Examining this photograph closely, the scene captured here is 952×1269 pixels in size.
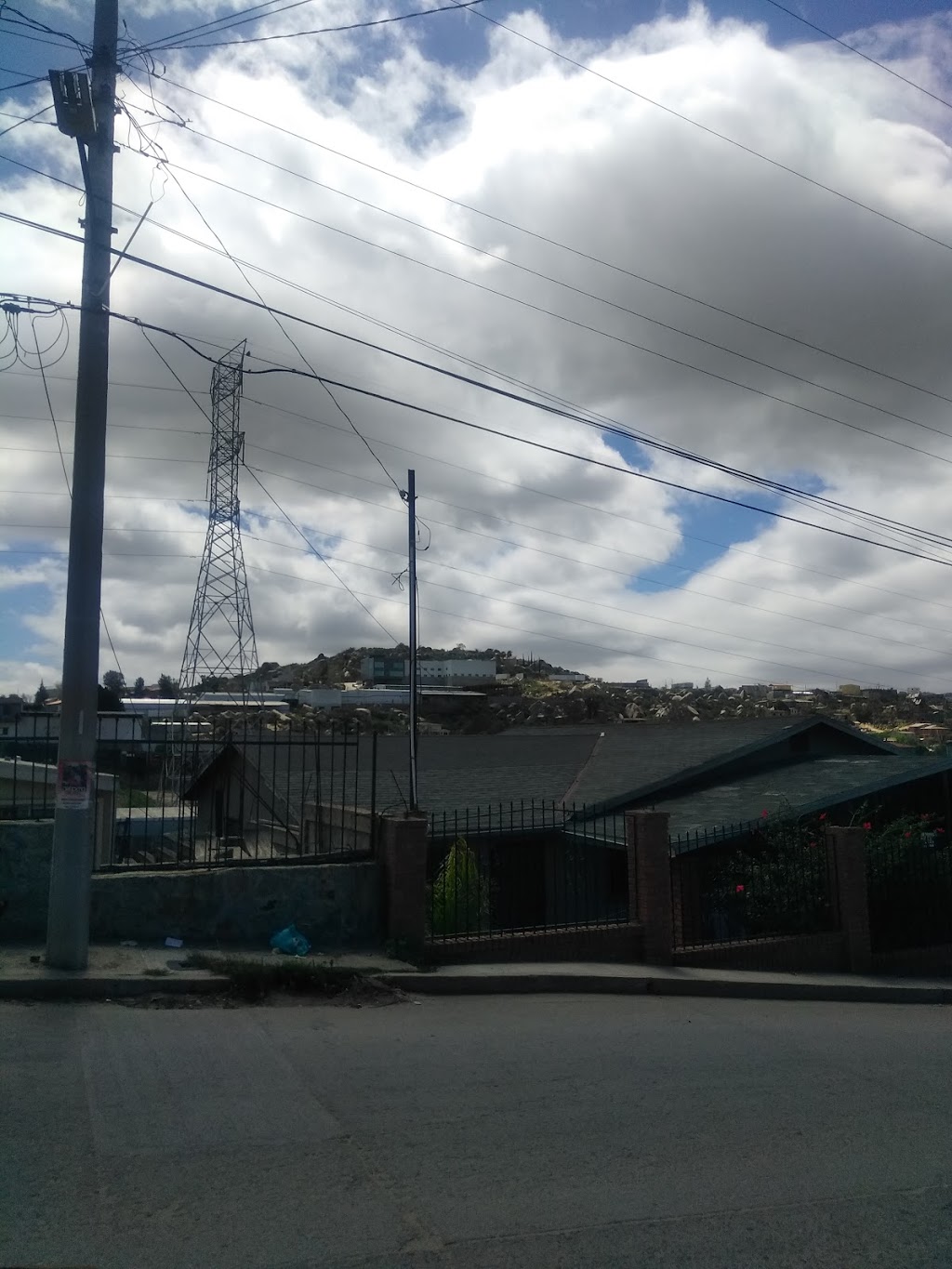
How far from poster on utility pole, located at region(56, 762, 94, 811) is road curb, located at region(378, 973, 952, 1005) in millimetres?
3202

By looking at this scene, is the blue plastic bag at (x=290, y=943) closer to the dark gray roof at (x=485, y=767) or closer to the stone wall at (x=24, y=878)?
the stone wall at (x=24, y=878)

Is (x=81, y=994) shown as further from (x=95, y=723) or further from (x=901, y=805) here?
(x=901, y=805)

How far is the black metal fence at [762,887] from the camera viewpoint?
49.3 ft

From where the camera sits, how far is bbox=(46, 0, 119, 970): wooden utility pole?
378 inches

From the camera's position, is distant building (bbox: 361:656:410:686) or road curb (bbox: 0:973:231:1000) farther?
distant building (bbox: 361:656:410:686)

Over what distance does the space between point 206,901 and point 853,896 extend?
28.7 feet

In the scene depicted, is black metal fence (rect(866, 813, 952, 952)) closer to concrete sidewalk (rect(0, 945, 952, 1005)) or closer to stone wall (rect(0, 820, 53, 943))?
concrete sidewalk (rect(0, 945, 952, 1005))

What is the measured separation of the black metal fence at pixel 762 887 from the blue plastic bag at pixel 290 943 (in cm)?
537

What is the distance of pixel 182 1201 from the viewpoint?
5.02 m

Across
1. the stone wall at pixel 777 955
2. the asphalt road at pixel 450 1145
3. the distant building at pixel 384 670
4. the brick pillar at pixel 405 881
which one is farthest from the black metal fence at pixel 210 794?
the distant building at pixel 384 670

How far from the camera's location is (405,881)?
38.0 feet

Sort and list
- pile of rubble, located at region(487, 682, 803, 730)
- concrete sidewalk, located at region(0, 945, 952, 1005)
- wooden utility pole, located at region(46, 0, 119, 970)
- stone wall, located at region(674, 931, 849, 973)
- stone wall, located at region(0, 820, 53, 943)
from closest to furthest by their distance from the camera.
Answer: concrete sidewalk, located at region(0, 945, 952, 1005) → wooden utility pole, located at region(46, 0, 119, 970) → stone wall, located at region(0, 820, 53, 943) → stone wall, located at region(674, 931, 849, 973) → pile of rubble, located at region(487, 682, 803, 730)

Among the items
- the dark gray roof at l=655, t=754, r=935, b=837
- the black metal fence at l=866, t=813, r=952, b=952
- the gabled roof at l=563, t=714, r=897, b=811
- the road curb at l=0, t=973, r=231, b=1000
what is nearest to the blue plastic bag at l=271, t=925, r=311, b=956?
the road curb at l=0, t=973, r=231, b=1000

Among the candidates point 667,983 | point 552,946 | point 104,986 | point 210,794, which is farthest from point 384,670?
point 104,986
